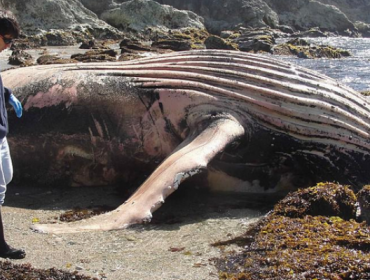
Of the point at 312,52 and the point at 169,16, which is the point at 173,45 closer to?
the point at 312,52

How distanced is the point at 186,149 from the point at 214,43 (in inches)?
1121

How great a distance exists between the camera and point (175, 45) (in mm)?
30578

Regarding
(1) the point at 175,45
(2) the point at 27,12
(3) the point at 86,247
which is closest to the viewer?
(3) the point at 86,247

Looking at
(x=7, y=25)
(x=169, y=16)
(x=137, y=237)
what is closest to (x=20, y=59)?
(x=7, y=25)

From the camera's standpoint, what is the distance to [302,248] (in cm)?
441

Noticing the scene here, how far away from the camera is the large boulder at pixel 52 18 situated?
3581cm

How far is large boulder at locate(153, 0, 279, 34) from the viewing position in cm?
6156

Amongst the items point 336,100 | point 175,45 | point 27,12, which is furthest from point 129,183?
point 27,12

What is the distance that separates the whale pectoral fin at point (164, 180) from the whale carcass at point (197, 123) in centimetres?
6

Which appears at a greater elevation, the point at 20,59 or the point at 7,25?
the point at 7,25

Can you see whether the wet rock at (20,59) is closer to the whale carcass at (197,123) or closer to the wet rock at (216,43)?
the whale carcass at (197,123)

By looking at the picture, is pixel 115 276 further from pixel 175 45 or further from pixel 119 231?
pixel 175 45

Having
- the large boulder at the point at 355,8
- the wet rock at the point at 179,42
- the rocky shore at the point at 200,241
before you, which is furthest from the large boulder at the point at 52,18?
the large boulder at the point at 355,8

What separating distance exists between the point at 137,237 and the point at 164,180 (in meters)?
0.71
